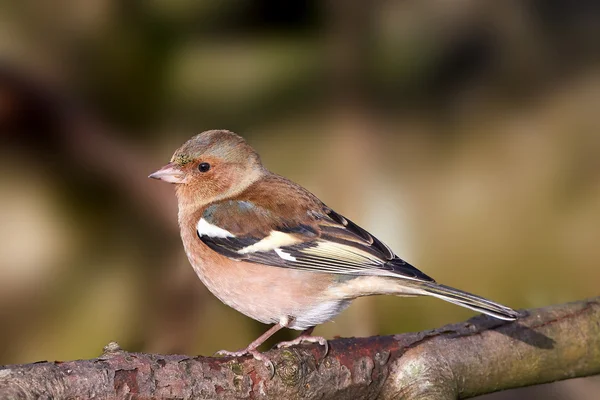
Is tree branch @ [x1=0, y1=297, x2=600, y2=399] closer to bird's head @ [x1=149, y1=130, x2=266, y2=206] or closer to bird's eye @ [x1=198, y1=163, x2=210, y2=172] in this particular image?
bird's head @ [x1=149, y1=130, x2=266, y2=206]

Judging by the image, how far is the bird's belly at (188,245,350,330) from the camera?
3.40 metres

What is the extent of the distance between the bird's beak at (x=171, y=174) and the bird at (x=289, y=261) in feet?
0.10

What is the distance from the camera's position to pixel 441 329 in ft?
10.9

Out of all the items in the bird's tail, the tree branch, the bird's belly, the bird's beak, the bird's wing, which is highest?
the bird's beak

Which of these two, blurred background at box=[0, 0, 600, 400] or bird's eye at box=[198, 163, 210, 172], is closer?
blurred background at box=[0, 0, 600, 400]

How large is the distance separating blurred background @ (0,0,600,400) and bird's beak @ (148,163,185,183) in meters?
0.12

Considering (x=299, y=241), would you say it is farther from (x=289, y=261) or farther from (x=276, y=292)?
(x=276, y=292)

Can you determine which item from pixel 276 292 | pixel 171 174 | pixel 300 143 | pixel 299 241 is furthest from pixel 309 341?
pixel 300 143

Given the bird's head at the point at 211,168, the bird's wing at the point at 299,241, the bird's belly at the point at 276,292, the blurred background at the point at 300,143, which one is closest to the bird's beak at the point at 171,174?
the bird's head at the point at 211,168

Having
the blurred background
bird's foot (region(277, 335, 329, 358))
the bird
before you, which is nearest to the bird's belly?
the bird

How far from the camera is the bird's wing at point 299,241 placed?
3.34m

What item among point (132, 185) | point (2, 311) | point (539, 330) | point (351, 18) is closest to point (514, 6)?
point (351, 18)

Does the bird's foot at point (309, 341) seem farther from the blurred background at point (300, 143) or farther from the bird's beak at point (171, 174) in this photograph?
the bird's beak at point (171, 174)

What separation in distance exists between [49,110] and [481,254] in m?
2.03
